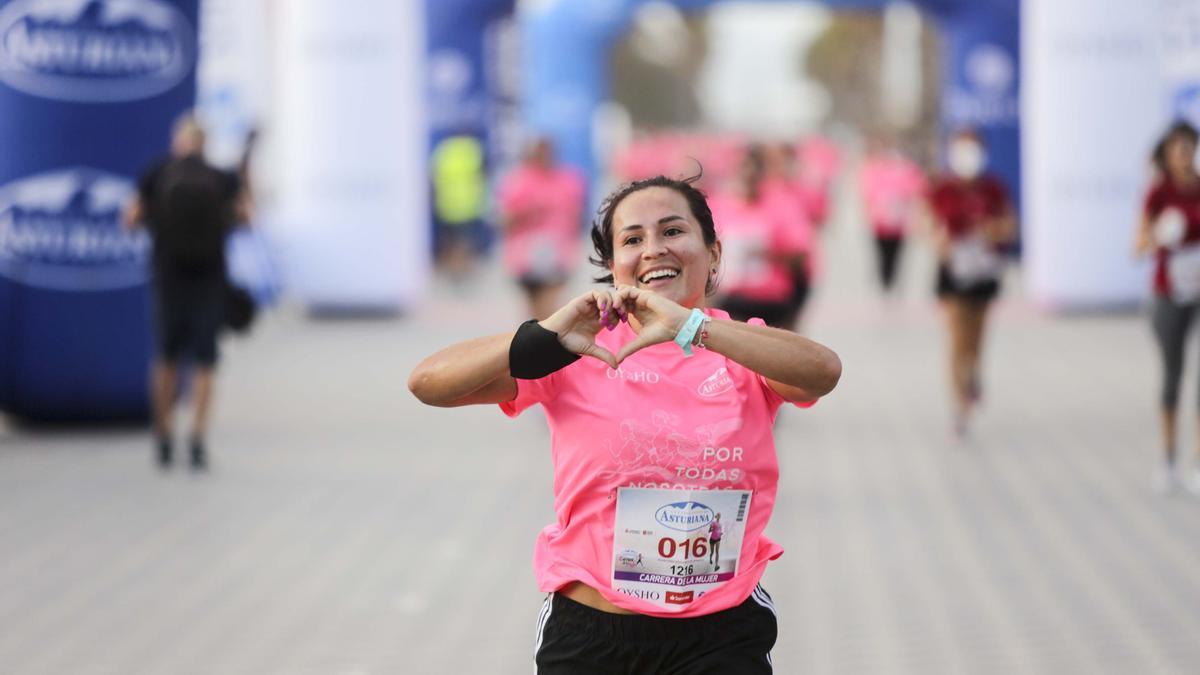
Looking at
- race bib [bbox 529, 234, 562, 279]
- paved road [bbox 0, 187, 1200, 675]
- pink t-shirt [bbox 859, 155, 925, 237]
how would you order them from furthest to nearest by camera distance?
pink t-shirt [bbox 859, 155, 925, 237], race bib [bbox 529, 234, 562, 279], paved road [bbox 0, 187, 1200, 675]

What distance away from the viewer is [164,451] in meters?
9.38

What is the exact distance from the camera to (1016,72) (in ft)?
77.4

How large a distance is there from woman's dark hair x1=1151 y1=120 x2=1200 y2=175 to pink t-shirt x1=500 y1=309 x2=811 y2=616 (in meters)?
5.66

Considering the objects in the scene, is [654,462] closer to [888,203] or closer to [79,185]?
[79,185]

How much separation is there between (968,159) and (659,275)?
24.6ft

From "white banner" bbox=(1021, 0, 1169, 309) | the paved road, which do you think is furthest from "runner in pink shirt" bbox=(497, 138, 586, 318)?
"white banner" bbox=(1021, 0, 1169, 309)

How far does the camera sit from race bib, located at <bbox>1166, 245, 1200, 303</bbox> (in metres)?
8.12

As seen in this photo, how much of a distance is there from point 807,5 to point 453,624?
684 inches

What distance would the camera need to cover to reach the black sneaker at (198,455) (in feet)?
30.4

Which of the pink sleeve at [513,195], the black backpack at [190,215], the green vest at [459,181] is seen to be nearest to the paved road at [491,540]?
the black backpack at [190,215]

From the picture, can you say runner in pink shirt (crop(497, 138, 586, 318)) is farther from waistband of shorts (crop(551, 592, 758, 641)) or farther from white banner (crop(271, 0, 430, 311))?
waistband of shorts (crop(551, 592, 758, 641))

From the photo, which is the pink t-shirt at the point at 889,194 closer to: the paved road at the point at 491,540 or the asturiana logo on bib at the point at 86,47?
the paved road at the point at 491,540

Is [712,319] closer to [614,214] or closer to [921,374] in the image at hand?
Answer: [614,214]

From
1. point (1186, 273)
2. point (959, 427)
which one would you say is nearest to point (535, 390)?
point (1186, 273)
